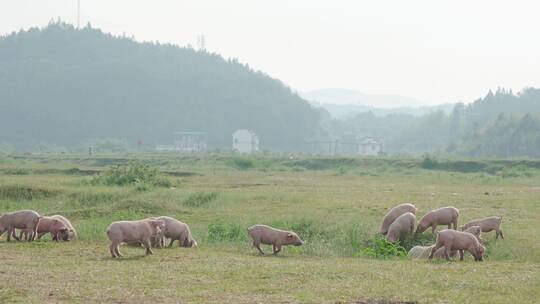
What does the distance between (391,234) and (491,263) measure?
395cm

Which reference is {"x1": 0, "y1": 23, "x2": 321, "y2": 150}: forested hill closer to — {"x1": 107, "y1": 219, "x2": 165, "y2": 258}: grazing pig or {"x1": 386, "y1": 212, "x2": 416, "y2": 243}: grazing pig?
{"x1": 386, "y1": 212, "x2": 416, "y2": 243}: grazing pig

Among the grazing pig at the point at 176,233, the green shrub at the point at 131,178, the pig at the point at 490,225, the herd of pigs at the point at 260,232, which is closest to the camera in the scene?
the herd of pigs at the point at 260,232

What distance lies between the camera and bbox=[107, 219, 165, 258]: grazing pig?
690 inches

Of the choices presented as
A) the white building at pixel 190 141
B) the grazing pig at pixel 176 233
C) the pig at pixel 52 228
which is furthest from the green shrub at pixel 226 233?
the white building at pixel 190 141

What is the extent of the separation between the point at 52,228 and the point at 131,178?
55.9ft

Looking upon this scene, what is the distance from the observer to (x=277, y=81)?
18788cm

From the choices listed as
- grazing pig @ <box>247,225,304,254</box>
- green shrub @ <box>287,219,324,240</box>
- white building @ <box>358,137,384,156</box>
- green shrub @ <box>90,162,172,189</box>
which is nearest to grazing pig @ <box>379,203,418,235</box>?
green shrub @ <box>287,219,324,240</box>

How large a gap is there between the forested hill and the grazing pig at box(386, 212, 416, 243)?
13118 centimetres

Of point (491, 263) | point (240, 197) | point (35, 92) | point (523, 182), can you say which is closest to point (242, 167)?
point (523, 182)

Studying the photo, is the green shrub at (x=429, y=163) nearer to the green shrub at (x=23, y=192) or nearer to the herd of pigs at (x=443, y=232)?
the green shrub at (x=23, y=192)

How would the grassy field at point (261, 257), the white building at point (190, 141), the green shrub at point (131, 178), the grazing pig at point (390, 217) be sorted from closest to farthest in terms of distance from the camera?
1. the grassy field at point (261, 257)
2. the grazing pig at point (390, 217)
3. the green shrub at point (131, 178)
4. the white building at point (190, 141)

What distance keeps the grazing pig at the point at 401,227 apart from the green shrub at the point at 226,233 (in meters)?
4.07

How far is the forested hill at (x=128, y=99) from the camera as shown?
15150cm

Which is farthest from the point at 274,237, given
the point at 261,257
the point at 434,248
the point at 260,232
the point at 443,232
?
the point at 443,232
